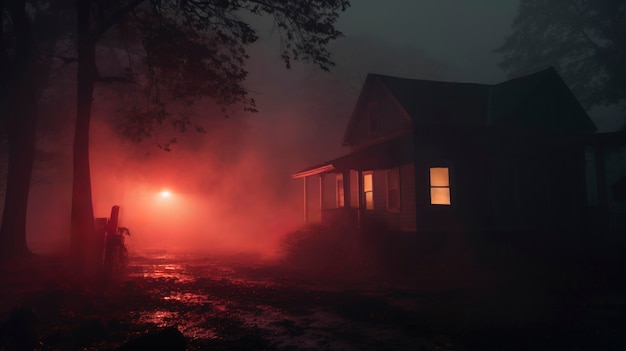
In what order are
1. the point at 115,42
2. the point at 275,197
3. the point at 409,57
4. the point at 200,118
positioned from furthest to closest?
the point at 409,57, the point at 275,197, the point at 200,118, the point at 115,42

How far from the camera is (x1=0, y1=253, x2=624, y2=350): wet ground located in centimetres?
695

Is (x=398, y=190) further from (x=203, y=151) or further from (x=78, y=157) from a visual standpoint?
(x=203, y=151)

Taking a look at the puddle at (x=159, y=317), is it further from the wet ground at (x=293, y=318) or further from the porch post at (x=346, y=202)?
the porch post at (x=346, y=202)

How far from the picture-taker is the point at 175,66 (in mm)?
15562

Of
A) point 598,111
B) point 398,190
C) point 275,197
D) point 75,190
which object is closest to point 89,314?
point 75,190

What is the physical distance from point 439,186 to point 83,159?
1335 cm

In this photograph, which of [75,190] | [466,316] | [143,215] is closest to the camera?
[466,316]

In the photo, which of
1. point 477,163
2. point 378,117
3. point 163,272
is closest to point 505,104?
point 477,163

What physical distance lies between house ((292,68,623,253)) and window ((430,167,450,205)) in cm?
4

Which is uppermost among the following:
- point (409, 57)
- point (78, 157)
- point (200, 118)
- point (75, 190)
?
point (409, 57)

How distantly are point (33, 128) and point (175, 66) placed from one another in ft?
28.8

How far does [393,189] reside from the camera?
20.5m

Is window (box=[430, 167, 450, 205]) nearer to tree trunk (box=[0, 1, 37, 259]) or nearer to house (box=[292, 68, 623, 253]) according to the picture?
house (box=[292, 68, 623, 253])

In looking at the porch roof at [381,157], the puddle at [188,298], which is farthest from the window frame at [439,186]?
the puddle at [188,298]
